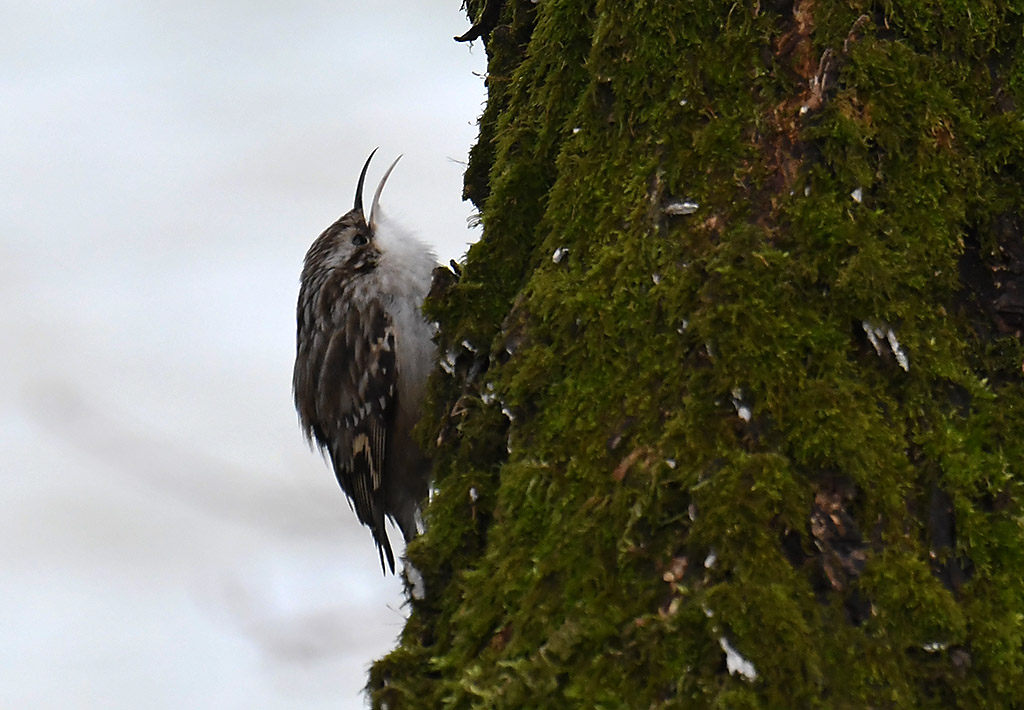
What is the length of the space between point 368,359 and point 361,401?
0.52 feet

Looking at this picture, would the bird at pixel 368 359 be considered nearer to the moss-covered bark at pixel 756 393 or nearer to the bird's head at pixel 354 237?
the bird's head at pixel 354 237

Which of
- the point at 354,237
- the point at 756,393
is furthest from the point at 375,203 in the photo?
the point at 756,393

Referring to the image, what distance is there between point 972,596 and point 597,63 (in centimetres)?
112

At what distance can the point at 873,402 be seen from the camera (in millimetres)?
1743

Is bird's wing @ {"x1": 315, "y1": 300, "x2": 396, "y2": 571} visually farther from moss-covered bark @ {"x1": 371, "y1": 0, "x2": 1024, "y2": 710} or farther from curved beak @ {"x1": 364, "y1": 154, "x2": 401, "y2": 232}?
moss-covered bark @ {"x1": 371, "y1": 0, "x2": 1024, "y2": 710}

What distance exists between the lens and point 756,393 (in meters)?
1.75

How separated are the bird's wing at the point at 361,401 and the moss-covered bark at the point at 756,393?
1582 mm

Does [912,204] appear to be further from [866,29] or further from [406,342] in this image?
[406,342]

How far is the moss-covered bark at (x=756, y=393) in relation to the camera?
1607 mm

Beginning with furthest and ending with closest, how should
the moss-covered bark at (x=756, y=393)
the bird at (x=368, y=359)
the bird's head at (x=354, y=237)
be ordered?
1. the bird's head at (x=354, y=237)
2. the bird at (x=368, y=359)
3. the moss-covered bark at (x=756, y=393)

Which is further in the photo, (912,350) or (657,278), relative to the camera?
(657,278)

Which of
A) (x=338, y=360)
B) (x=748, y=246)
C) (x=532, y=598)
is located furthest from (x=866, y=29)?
(x=338, y=360)

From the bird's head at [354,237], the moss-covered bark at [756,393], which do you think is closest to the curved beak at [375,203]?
the bird's head at [354,237]

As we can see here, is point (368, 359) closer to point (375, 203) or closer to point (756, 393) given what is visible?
point (375, 203)
